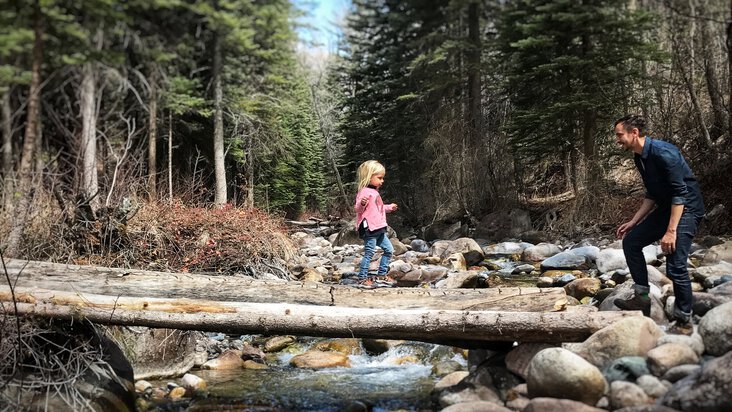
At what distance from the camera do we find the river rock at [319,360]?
4688 mm

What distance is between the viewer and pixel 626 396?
8.87 ft

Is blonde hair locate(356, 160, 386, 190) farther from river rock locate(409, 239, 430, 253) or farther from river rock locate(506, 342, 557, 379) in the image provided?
river rock locate(409, 239, 430, 253)

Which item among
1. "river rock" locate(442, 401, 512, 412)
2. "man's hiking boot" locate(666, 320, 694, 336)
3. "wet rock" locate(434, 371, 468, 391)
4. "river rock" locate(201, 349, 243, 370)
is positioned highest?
"man's hiking boot" locate(666, 320, 694, 336)

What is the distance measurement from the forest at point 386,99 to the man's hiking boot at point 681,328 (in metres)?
5.54

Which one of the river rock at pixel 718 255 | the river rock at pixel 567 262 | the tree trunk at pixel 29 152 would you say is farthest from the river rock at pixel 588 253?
the tree trunk at pixel 29 152

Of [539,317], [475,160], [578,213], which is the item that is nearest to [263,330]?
[539,317]

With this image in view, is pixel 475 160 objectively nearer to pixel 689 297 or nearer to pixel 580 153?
pixel 580 153

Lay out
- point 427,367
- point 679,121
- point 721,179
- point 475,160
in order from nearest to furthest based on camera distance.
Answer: point 427,367, point 721,179, point 679,121, point 475,160

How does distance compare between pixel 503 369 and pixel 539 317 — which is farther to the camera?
pixel 503 369

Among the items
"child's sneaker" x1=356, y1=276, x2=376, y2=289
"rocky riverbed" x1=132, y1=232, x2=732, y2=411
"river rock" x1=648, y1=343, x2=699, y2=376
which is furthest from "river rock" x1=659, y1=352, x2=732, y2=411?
"child's sneaker" x1=356, y1=276, x2=376, y2=289

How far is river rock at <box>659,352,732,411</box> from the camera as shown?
7.59 ft

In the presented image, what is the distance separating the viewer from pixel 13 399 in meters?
3.21

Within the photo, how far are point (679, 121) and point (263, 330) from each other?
335 inches

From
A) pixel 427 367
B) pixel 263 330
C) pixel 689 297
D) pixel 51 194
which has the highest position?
Result: pixel 51 194
